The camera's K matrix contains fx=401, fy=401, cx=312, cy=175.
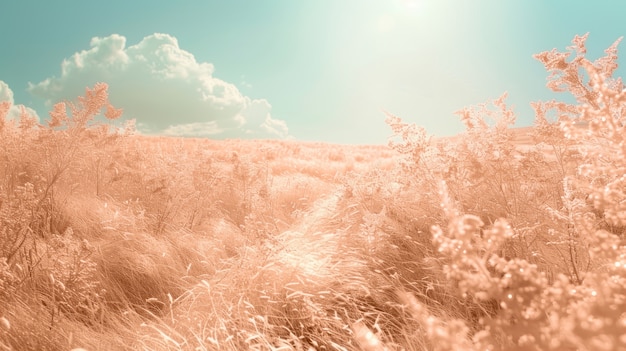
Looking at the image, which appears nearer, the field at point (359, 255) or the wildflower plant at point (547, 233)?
the wildflower plant at point (547, 233)

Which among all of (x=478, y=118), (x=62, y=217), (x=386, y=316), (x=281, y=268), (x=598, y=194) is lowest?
(x=386, y=316)

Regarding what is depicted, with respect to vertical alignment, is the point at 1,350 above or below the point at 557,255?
below

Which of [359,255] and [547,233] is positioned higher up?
[547,233]

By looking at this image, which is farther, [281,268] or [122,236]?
[122,236]

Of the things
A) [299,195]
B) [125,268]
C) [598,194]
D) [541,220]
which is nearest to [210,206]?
[299,195]

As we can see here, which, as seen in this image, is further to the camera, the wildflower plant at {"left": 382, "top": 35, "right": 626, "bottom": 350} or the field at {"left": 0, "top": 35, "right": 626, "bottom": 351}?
the field at {"left": 0, "top": 35, "right": 626, "bottom": 351}

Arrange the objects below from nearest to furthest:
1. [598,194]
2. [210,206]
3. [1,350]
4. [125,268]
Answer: [598,194] → [1,350] → [125,268] → [210,206]

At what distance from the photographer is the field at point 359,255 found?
111 centimetres

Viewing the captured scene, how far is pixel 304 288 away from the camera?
2.56 m

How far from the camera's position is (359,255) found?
3029mm

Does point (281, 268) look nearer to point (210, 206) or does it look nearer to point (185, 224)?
point (185, 224)

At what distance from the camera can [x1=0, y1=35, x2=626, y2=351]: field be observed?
1.11 meters

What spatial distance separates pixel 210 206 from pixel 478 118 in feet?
10.4

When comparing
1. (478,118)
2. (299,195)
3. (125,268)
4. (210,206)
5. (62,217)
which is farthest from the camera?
(299,195)
